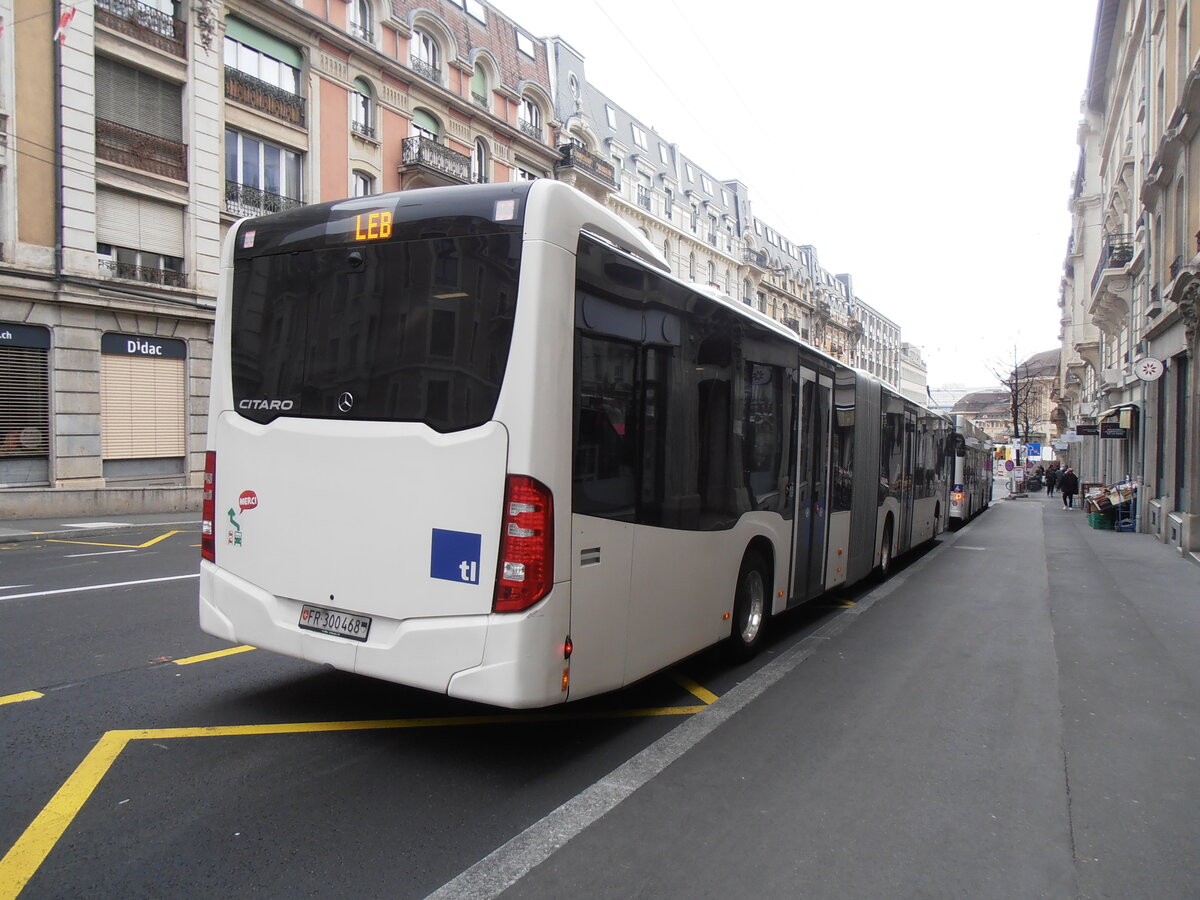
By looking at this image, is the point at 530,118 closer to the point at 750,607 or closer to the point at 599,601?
the point at 750,607

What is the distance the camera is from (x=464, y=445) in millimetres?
4086

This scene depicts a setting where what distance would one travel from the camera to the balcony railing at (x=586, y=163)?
36.2 metres

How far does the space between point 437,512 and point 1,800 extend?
2.26 metres

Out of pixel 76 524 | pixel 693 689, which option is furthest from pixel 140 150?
pixel 693 689

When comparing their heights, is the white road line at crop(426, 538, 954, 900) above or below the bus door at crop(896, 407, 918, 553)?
below

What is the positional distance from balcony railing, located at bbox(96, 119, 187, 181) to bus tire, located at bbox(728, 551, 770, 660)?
1993cm

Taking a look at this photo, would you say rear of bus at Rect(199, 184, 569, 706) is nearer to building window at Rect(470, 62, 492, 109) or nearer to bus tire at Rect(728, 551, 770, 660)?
bus tire at Rect(728, 551, 770, 660)

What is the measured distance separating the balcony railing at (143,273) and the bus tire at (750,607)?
62.7 feet

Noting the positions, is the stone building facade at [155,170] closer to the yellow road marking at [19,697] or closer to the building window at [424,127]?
the building window at [424,127]

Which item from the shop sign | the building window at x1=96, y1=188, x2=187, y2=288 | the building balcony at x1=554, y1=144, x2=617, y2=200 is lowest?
the shop sign

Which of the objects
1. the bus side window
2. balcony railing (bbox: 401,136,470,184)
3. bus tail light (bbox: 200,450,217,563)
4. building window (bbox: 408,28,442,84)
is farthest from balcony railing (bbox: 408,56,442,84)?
the bus side window

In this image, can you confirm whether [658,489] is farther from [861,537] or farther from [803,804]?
[861,537]

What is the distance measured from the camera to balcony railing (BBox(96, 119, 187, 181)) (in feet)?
65.5

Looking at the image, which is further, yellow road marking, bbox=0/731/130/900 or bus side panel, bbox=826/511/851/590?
bus side panel, bbox=826/511/851/590
